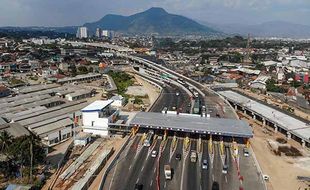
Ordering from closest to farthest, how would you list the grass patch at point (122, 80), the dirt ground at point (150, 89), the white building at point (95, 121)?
the white building at point (95, 121)
the dirt ground at point (150, 89)
the grass patch at point (122, 80)

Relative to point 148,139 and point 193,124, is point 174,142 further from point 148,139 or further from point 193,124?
point 193,124

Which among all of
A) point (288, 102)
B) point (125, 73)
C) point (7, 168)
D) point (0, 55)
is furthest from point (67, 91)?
point (0, 55)

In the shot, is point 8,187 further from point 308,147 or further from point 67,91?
point 67,91

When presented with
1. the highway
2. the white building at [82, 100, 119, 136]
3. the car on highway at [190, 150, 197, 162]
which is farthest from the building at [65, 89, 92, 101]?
the car on highway at [190, 150, 197, 162]

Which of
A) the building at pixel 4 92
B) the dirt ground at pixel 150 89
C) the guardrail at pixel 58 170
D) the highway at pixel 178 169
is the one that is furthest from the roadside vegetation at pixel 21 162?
the dirt ground at pixel 150 89

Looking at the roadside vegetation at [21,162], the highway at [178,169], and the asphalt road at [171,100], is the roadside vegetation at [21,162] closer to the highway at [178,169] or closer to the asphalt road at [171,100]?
the highway at [178,169]
